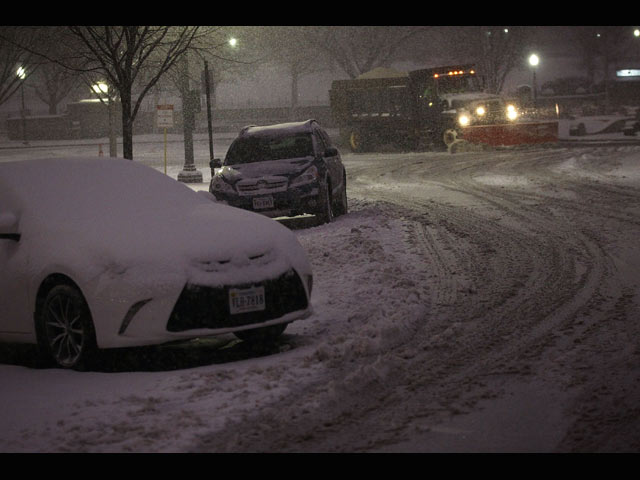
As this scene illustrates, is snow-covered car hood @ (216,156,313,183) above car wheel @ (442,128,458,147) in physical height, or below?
below

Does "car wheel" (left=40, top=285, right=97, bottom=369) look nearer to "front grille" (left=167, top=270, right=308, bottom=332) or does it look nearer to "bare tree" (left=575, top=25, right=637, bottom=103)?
"front grille" (left=167, top=270, right=308, bottom=332)

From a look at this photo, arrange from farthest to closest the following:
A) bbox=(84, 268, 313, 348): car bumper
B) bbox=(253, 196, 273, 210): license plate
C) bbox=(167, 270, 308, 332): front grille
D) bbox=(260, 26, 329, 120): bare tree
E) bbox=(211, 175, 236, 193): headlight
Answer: bbox=(260, 26, 329, 120): bare tree, bbox=(211, 175, 236, 193): headlight, bbox=(253, 196, 273, 210): license plate, bbox=(167, 270, 308, 332): front grille, bbox=(84, 268, 313, 348): car bumper

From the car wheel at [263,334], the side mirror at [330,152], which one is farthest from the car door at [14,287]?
the side mirror at [330,152]

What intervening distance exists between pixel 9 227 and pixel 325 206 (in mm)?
8600

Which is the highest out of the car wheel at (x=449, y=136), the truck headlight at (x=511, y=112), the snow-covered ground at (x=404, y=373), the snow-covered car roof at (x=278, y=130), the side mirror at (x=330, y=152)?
the truck headlight at (x=511, y=112)

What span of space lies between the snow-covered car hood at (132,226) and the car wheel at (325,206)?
701 centimetres

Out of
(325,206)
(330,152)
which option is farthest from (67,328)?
(330,152)

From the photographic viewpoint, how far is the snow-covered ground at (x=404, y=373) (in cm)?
515

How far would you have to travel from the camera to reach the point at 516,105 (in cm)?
3562

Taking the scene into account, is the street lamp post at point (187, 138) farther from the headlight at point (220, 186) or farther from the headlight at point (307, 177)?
the headlight at point (307, 177)

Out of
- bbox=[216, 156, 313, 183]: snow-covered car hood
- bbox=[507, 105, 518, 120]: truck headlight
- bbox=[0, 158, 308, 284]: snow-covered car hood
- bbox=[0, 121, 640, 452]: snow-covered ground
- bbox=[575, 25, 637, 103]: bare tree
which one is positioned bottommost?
bbox=[0, 121, 640, 452]: snow-covered ground

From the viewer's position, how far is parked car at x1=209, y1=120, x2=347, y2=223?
49.9 feet

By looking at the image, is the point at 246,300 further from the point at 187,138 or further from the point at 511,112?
the point at 511,112

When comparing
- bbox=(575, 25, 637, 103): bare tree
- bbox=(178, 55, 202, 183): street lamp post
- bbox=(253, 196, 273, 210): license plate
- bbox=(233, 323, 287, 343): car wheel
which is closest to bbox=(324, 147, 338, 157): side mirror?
bbox=(253, 196, 273, 210): license plate
